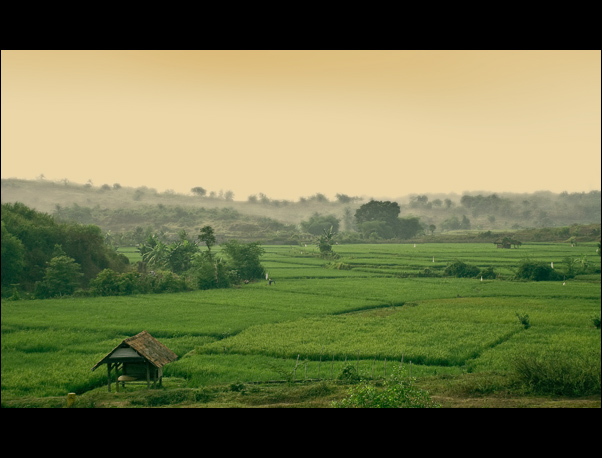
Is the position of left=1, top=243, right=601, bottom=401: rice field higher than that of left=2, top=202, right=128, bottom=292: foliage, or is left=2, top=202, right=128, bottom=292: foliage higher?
left=2, top=202, right=128, bottom=292: foliage

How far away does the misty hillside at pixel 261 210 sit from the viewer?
17.2 m

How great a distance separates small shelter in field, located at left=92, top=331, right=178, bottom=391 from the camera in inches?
295

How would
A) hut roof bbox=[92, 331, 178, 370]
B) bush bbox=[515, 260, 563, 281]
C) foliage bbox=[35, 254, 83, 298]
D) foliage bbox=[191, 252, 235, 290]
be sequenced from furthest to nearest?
1. bush bbox=[515, 260, 563, 281]
2. foliage bbox=[191, 252, 235, 290]
3. foliage bbox=[35, 254, 83, 298]
4. hut roof bbox=[92, 331, 178, 370]

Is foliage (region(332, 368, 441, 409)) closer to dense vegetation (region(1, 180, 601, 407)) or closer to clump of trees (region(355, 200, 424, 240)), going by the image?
dense vegetation (region(1, 180, 601, 407))

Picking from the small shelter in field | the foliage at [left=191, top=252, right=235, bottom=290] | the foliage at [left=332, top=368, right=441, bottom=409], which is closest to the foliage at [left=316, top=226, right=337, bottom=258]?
the foliage at [left=191, top=252, right=235, bottom=290]

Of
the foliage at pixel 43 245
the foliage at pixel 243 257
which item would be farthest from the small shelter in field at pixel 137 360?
the foliage at pixel 243 257

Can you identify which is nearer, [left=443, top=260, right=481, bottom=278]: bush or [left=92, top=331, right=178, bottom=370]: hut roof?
[left=92, top=331, right=178, bottom=370]: hut roof

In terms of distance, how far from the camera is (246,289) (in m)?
17.1

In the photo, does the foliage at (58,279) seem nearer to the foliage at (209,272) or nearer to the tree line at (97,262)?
the tree line at (97,262)

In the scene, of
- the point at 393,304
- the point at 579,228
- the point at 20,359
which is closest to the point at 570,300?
the point at 393,304

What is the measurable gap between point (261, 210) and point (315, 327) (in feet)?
31.1

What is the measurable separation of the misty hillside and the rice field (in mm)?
2818

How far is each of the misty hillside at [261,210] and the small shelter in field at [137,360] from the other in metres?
9.22
